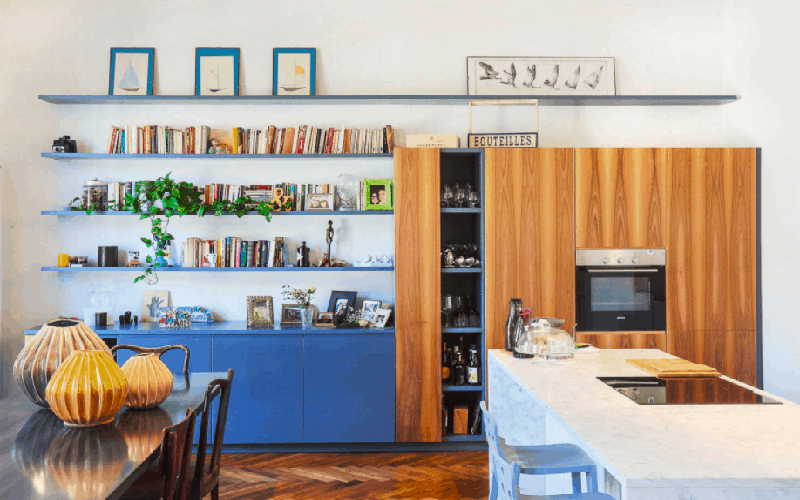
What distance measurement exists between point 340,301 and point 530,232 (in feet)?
4.96

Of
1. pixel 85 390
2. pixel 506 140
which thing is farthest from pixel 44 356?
pixel 506 140

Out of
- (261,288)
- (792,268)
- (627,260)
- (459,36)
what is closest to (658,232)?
(627,260)

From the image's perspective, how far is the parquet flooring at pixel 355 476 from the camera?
340 cm

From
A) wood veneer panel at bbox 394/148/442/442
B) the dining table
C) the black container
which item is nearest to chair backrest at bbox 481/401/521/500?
the dining table

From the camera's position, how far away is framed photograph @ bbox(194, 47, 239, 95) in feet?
14.9

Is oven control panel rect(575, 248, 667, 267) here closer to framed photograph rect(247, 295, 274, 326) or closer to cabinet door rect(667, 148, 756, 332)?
cabinet door rect(667, 148, 756, 332)

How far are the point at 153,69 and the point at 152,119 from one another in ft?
1.27

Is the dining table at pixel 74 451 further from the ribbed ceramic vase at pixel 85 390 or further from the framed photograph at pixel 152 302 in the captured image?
the framed photograph at pixel 152 302

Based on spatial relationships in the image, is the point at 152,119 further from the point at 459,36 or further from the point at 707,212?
the point at 707,212

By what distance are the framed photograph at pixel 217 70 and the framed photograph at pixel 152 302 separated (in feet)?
5.23

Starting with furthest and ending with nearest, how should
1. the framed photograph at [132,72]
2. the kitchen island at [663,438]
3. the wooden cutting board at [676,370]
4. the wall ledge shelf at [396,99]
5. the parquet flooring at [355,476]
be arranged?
the framed photograph at [132,72]
the wall ledge shelf at [396,99]
the parquet flooring at [355,476]
the wooden cutting board at [676,370]
the kitchen island at [663,438]

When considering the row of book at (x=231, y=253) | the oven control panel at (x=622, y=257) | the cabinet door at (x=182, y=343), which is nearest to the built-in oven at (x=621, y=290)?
the oven control panel at (x=622, y=257)

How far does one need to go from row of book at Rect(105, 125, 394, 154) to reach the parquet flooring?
2218 mm

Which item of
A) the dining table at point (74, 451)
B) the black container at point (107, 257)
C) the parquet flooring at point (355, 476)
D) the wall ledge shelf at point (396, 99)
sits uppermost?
the wall ledge shelf at point (396, 99)
